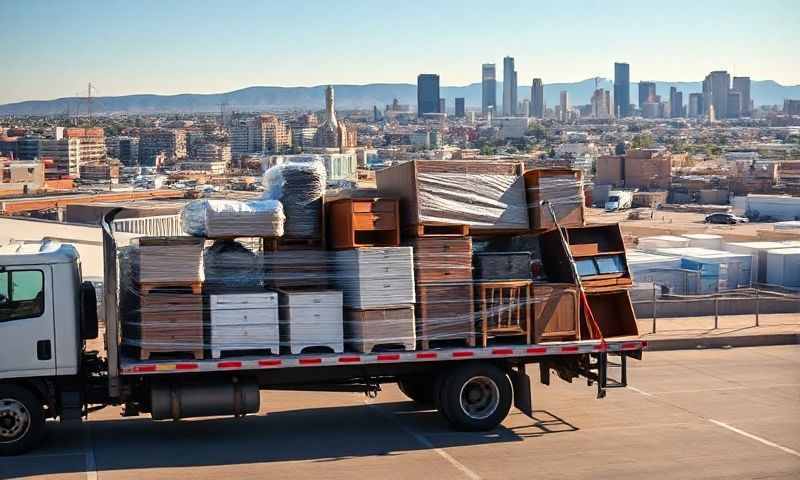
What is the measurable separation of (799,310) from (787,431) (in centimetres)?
1136

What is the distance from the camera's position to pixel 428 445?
1241cm

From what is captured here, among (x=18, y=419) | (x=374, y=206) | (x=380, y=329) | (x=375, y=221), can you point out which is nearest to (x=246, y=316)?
(x=380, y=329)

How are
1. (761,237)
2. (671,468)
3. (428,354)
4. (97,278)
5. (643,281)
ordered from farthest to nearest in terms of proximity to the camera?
(761,237), (643,281), (97,278), (428,354), (671,468)

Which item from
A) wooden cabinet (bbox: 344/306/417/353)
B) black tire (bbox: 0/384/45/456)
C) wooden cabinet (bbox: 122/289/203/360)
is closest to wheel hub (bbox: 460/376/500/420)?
wooden cabinet (bbox: 344/306/417/353)

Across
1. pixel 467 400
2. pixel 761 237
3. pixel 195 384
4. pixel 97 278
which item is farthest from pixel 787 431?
pixel 761 237

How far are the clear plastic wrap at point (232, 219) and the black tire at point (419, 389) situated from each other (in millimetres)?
2567

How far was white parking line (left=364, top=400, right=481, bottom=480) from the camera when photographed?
11.3m

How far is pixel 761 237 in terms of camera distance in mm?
41156

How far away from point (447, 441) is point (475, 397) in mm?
670

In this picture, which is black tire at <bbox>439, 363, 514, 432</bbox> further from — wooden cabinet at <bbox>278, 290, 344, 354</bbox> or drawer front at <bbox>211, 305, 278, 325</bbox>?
drawer front at <bbox>211, 305, 278, 325</bbox>

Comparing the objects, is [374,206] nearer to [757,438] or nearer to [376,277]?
[376,277]

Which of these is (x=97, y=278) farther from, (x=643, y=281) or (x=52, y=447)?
(x=643, y=281)

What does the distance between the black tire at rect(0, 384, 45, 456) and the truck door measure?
20 cm

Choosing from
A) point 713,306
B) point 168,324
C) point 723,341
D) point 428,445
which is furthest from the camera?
point 713,306
